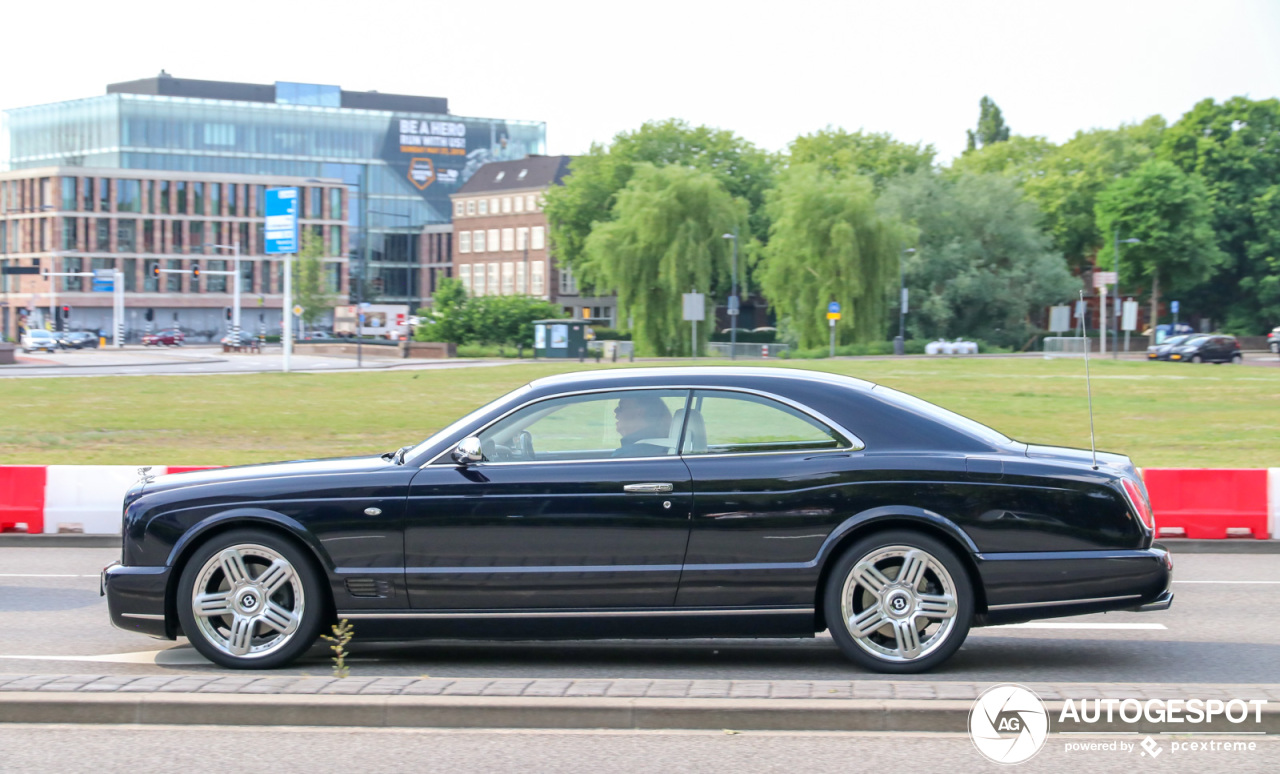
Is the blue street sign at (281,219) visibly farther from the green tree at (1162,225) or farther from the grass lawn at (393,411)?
the green tree at (1162,225)

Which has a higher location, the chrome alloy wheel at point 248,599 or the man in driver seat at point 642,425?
the man in driver seat at point 642,425

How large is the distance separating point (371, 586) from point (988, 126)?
133817mm

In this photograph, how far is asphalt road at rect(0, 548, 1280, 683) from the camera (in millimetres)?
6637

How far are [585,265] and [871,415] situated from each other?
83043 millimetres

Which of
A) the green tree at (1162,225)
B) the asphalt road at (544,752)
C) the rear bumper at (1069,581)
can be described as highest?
the green tree at (1162,225)

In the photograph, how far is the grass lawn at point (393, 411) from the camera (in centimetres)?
2166

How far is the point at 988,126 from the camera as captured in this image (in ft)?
435

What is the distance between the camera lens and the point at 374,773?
4.98 metres

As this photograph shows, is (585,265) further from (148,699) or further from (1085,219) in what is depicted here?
(148,699)

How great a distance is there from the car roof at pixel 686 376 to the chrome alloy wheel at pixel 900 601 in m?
0.94

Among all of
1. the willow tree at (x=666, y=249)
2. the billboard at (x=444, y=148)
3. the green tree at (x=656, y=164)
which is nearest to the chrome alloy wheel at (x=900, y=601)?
the willow tree at (x=666, y=249)

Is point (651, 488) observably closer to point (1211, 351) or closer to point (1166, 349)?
point (1211, 351)

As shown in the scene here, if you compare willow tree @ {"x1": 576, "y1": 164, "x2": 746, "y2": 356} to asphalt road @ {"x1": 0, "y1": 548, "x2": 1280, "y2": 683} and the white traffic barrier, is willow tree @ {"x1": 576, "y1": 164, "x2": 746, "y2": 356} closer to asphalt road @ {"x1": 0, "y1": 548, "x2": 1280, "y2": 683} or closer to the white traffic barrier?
the white traffic barrier

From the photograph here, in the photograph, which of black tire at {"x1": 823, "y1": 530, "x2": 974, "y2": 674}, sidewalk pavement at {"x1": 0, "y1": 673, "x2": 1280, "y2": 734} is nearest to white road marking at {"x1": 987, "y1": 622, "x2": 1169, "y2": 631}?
black tire at {"x1": 823, "y1": 530, "x2": 974, "y2": 674}
